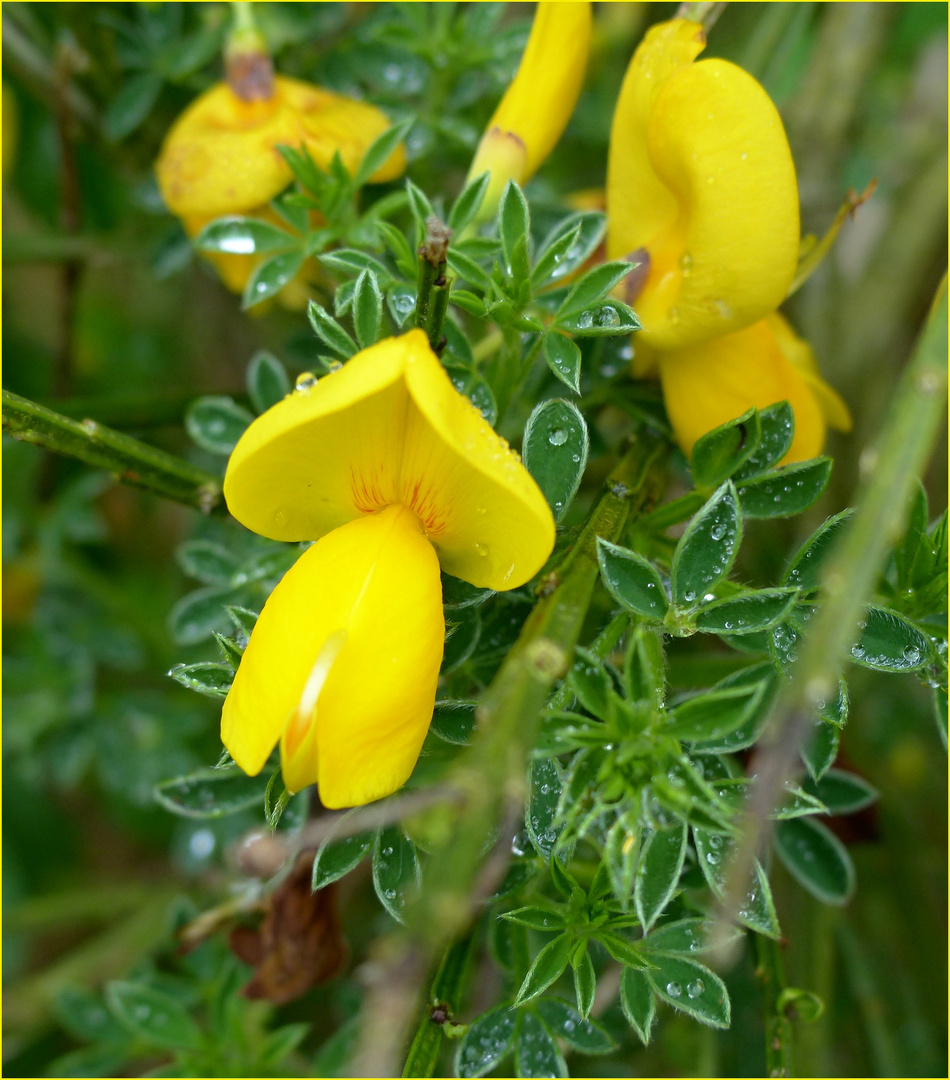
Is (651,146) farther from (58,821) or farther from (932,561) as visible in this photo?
(58,821)

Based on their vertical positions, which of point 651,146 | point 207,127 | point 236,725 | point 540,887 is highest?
point 651,146

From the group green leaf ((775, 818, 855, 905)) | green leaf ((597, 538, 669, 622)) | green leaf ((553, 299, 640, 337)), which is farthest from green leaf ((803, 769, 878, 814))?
green leaf ((553, 299, 640, 337))

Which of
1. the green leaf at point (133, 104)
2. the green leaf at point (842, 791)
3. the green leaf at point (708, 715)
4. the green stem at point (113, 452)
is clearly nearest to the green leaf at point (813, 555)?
the green leaf at point (708, 715)

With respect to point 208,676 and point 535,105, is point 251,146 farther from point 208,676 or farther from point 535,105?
point 208,676

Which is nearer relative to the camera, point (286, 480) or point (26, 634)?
point (286, 480)

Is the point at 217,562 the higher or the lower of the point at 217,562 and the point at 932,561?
the lower

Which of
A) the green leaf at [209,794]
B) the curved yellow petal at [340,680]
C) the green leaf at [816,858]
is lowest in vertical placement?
the green leaf at [816,858]

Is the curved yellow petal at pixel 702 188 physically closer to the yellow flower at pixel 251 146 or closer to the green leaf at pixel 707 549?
the green leaf at pixel 707 549

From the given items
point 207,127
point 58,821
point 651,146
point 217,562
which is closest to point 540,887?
point 217,562
